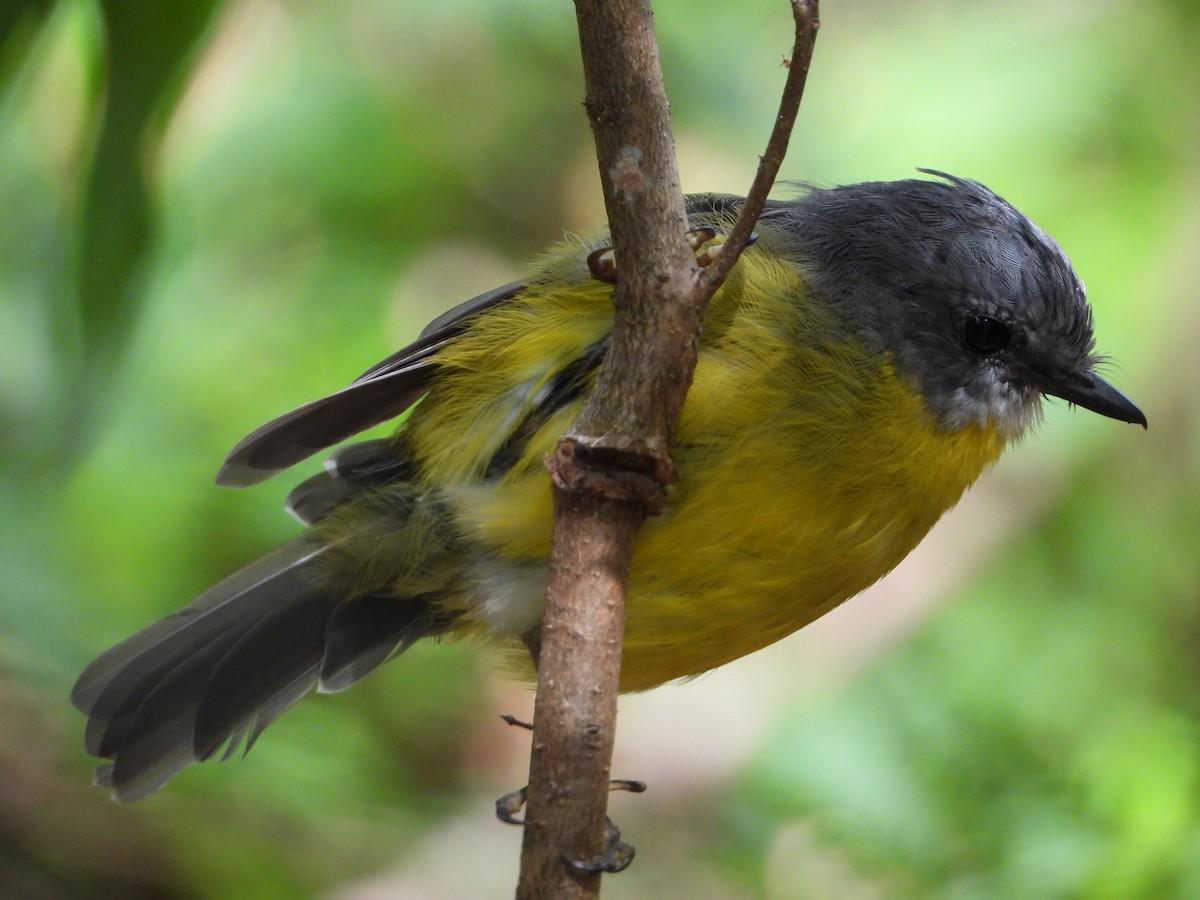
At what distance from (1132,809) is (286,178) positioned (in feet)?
11.8

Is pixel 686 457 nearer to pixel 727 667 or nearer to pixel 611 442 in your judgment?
pixel 611 442

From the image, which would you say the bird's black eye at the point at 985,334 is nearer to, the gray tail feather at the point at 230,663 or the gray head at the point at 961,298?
the gray head at the point at 961,298

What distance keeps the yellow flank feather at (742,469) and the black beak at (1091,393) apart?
206 millimetres

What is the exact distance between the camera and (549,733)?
207 cm

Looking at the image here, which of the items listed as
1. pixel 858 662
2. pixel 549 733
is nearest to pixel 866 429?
pixel 549 733

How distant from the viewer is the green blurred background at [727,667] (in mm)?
3719

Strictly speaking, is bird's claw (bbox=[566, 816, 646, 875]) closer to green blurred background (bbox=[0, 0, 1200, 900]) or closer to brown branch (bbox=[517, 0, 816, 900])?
brown branch (bbox=[517, 0, 816, 900])

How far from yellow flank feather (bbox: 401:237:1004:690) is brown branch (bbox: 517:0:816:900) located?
0.38 metres

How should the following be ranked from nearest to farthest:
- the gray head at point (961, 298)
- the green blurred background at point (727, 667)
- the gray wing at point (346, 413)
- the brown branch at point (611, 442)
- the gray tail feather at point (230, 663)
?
the brown branch at point (611, 442) → the gray head at point (961, 298) → the gray wing at point (346, 413) → the gray tail feather at point (230, 663) → the green blurred background at point (727, 667)

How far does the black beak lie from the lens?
9.87ft

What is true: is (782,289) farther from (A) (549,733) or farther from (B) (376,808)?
(B) (376,808)

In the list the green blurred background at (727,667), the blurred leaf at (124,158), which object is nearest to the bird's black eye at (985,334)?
the green blurred background at (727,667)

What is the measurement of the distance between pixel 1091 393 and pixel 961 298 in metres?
0.40

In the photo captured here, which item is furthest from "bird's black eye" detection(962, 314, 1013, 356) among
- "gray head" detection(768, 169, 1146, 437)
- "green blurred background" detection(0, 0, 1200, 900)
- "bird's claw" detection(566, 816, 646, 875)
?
"bird's claw" detection(566, 816, 646, 875)
